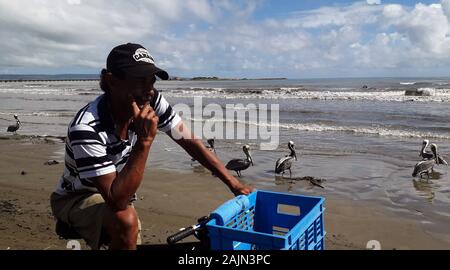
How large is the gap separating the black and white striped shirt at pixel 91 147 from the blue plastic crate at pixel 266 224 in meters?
0.81

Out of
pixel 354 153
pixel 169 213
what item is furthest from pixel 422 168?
pixel 169 213

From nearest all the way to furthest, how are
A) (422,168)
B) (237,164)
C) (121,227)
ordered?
1. (121,227)
2. (422,168)
3. (237,164)

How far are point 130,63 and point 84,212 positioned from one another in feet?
3.66

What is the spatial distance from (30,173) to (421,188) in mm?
8110

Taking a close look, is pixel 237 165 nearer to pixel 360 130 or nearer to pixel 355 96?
A: pixel 360 130

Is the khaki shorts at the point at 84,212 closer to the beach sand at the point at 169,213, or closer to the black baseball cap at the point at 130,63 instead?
the black baseball cap at the point at 130,63

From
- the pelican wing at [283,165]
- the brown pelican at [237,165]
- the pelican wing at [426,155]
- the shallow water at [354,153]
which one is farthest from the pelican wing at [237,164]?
the pelican wing at [426,155]

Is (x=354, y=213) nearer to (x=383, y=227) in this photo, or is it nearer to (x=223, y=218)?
(x=383, y=227)

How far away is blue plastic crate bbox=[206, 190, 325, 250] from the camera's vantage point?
2174mm

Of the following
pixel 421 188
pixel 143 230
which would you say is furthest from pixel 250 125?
pixel 143 230

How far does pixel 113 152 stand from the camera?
9.62 ft

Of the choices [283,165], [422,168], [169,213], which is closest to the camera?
[169,213]

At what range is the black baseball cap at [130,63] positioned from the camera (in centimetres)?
271

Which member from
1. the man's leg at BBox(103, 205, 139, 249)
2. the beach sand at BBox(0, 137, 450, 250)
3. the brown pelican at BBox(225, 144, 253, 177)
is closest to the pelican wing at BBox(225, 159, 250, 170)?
the brown pelican at BBox(225, 144, 253, 177)
